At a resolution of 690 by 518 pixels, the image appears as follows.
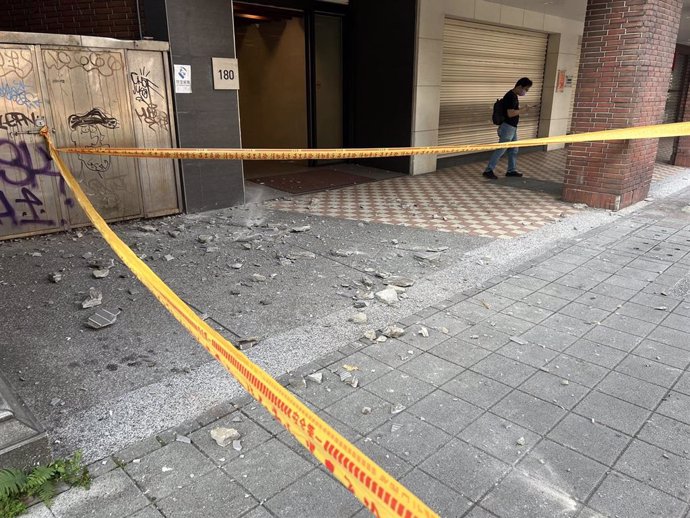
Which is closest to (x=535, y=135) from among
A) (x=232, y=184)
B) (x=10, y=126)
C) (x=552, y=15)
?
(x=552, y=15)

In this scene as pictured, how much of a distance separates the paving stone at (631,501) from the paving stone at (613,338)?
161 cm

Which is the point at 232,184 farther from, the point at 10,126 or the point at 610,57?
the point at 610,57

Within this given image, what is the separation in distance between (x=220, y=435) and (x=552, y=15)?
1496 centimetres

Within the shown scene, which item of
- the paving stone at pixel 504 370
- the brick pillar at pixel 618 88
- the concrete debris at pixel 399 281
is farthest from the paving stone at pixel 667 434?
the brick pillar at pixel 618 88

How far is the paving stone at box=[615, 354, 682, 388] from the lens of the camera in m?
3.61

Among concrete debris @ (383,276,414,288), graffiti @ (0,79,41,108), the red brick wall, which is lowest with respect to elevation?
concrete debris @ (383,276,414,288)

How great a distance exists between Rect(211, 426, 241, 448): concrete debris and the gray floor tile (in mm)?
503

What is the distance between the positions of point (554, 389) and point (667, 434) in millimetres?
669

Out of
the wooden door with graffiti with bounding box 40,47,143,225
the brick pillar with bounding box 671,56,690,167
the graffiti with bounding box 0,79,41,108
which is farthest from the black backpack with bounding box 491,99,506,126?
the graffiti with bounding box 0,79,41,108

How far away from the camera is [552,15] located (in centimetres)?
1424

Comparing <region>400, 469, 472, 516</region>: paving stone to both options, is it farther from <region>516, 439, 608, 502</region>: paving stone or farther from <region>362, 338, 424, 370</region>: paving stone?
<region>362, 338, 424, 370</region>: paving stone

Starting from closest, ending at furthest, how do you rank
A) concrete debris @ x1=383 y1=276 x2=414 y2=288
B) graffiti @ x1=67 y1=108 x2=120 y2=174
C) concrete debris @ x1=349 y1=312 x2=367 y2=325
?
concrete debris @ x1=349 y1=312 x2=367 y2=325
concrete debris @ x1=383 y1=276 x2=414 y2=288
graffiti @ x1=67 y1=108 x2=120 y2=174

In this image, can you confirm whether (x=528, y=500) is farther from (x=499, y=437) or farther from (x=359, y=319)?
(x=359, y=319)

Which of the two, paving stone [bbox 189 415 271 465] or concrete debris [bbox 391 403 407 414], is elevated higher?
paving stone [bbox 189 415 271 465]
